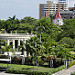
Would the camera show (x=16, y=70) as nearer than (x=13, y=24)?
Yes

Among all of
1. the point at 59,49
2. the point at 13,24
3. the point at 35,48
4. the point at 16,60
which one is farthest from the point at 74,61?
the point at 13,24

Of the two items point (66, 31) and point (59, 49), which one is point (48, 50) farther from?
point (66, 31)

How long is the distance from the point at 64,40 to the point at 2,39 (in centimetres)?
1940

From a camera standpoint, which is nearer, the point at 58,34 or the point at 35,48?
the point at 35,48

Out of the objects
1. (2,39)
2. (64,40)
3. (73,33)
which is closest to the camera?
(2,39)

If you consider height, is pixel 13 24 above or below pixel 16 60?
above

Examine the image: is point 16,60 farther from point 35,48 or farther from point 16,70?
point 16,70

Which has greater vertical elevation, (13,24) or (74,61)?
(13,24)

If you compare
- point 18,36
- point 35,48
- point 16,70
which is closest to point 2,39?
point 18,36

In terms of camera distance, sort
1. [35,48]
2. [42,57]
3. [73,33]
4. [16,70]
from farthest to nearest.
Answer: [73,33], [42,57], [35,48], [16,70]

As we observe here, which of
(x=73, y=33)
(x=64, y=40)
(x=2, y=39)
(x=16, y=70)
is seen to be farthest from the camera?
(x=73, y=33)

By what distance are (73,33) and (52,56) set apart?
33.6 meters

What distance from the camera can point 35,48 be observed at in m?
51.2

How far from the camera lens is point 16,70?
4428 centimetres
